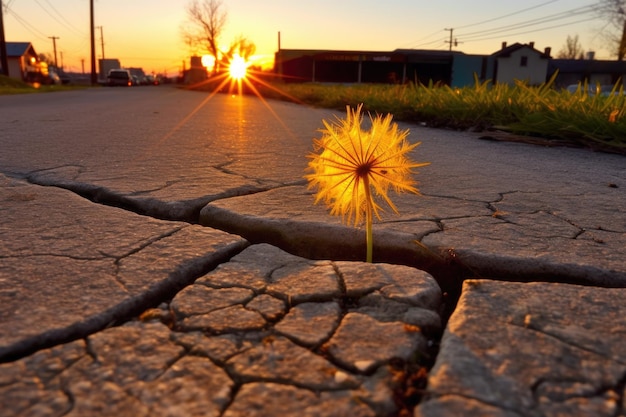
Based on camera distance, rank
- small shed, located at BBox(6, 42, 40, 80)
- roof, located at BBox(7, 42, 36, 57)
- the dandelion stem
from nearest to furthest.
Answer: the dandelion stem < small shed, located at BBox(6, 42, 40, 80) < roof, located at BBox(7, 42, 36, 57)

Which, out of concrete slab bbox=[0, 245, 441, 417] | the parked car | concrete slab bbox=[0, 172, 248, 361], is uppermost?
the parked car

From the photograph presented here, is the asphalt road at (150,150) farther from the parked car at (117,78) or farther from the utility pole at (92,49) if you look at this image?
the parked car at (117,78)

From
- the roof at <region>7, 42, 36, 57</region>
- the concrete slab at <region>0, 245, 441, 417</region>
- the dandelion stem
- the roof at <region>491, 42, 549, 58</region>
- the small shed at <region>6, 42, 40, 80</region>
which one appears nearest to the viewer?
the concrete slab at <region>0, 245, 441, 417</region>

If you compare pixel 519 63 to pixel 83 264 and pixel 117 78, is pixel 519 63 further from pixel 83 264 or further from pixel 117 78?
pixel 83 264

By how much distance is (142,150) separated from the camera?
2836 mm

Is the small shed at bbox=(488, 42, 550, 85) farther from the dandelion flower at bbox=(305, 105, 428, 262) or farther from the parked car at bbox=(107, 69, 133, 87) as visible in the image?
the dandelion flower at bbox=(305, 105, 428, 262)

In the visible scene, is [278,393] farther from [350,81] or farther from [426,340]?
[350,81]

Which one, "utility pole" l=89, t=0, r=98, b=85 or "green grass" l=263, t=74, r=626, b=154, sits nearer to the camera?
"green grass" l=263, t=74, r=626, b=154

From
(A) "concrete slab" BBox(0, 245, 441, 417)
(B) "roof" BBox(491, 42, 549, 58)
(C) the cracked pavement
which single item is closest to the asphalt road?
(C) the cracked pavement

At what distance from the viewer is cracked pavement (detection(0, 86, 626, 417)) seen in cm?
72

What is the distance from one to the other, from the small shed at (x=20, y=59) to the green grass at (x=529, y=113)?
5211 cm

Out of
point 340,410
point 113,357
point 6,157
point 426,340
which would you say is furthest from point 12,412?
point 6,157

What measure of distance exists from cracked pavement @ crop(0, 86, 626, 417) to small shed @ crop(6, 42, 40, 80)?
5472 cm

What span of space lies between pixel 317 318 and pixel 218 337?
0.18 meters
